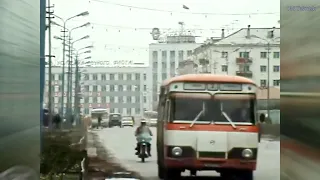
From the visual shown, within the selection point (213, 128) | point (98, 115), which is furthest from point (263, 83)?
point (98, 115)

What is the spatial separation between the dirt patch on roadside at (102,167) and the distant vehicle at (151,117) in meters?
0.39

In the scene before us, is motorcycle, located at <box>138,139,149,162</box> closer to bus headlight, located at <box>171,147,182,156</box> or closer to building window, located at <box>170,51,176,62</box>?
bus headlight, located at <box>171,147,182,156</box>

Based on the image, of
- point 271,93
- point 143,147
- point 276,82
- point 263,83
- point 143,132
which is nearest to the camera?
point 276,82

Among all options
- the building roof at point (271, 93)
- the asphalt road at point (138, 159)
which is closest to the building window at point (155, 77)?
the asphalt road at point (138, 159)

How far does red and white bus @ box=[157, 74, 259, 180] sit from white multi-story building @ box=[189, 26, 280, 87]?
7cm

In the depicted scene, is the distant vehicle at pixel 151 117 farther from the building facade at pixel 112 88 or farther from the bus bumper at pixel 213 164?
the bus bumper at pixel 213 164

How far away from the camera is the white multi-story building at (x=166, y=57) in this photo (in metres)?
4.16

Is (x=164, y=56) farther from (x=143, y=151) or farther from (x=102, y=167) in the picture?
(x=102, y=167)

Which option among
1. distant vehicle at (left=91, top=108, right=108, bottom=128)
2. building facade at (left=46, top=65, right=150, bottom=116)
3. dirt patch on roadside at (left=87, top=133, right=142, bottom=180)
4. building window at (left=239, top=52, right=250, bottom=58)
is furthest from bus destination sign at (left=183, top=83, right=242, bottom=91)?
dirt patch on roadside at (left=87, top=133, right=142, bottom=180)

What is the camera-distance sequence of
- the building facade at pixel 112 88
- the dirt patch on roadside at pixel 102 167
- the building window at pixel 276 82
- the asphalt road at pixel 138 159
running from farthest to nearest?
the dirt patch on roadside at pixel 102 167 → the building facade at pixel 112 88 → the asphalt road at pixel 138 159 → the building window at pixel 276 82

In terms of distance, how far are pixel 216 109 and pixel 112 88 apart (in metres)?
0.77

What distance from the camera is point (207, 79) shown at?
436cm

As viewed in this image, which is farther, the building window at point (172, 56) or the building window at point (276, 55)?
the building window at point (172, 56)

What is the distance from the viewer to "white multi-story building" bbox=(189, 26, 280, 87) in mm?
4168
